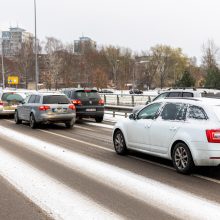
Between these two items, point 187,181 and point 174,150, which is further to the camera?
point 174,150

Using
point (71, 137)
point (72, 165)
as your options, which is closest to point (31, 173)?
point (72, 165)

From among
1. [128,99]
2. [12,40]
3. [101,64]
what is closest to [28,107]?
[128,99]

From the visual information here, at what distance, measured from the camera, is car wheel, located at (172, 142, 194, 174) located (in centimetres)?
776

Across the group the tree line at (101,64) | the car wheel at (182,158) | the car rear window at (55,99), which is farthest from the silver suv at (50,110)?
the tree line at (101,64)

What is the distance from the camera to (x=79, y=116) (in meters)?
19.4

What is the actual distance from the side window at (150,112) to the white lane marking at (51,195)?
2.74 m

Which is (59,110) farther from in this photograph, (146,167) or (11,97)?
(146,167)

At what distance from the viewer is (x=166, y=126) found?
27.6 ft

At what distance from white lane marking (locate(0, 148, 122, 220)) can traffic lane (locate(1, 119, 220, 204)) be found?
176 cm

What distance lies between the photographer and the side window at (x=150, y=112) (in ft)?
29.7

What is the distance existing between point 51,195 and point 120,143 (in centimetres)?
413

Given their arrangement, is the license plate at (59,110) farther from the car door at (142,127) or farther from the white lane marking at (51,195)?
the white lane marking at (51,195)

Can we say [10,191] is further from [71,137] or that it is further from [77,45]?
[77,45]

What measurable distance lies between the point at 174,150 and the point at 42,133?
790 cm
